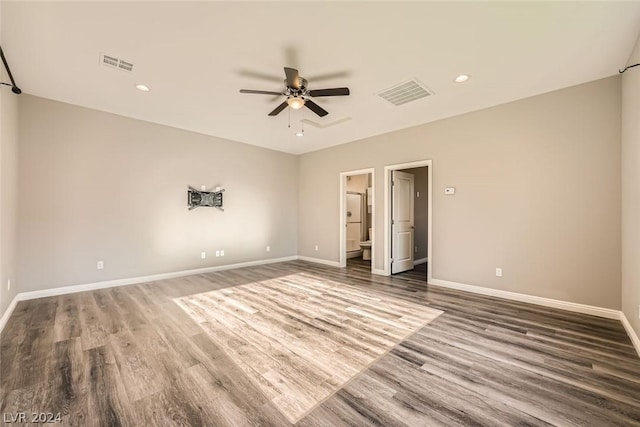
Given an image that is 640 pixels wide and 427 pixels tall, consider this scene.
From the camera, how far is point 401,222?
5.52m

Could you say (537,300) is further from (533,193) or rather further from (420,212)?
(420,212)

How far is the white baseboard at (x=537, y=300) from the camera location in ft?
9.92

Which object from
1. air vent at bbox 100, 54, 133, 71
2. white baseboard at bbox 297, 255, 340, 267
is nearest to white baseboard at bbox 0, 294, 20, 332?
air vent at bbox 100, 54, 133, 71

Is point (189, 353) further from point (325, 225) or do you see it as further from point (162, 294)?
point (325, 225)

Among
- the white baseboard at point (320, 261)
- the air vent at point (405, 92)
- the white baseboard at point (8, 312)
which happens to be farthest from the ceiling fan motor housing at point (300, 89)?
the white baseboard at point (320, 261)

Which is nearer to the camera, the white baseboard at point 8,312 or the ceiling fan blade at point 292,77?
the ceiling fan blade at point 292,77

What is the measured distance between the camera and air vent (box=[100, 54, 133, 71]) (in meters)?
2.72

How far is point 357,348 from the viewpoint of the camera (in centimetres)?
233

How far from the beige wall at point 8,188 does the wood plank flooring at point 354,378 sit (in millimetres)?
451

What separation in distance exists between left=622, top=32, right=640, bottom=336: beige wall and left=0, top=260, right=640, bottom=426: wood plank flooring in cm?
43

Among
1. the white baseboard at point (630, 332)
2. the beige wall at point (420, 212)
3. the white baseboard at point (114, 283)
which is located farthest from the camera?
the beige wall at point (420, 212)

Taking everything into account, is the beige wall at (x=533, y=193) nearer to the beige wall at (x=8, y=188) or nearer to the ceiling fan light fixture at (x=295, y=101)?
the ceiling fan light fixture at (x=295, y=101)

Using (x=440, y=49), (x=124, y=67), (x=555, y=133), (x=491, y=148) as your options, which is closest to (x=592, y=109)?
(x=555, y=133)

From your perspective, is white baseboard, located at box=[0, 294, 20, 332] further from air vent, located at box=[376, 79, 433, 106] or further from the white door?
the white door
